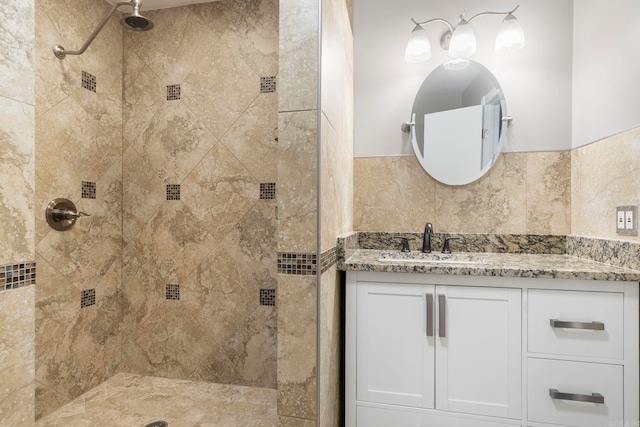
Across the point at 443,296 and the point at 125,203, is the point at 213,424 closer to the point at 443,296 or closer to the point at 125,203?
the point at 443,296

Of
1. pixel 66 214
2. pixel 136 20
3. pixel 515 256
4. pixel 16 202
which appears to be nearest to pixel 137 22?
pixel 136 20

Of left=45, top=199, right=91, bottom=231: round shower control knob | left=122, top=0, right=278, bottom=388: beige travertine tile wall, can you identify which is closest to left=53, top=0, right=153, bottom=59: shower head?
left=122, top=0, right=278, bottom=388: beige travertine tile wall

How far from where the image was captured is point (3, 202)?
3.09 ft

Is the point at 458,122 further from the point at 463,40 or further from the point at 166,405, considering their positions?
the point at 166,405

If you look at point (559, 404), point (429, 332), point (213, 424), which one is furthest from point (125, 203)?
point (559, 404)

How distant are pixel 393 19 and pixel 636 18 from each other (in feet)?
3.85

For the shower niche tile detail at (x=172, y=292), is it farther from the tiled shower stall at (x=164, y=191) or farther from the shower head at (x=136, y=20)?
the shower head at (x=136, y=20)

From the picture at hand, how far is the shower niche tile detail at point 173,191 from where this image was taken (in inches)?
84.7

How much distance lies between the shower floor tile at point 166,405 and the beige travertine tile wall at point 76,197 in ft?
0.35

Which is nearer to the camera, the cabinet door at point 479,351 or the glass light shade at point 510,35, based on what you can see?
the cabinet door at point 479,351

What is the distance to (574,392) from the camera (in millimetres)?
1399

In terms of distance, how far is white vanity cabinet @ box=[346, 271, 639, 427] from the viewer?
1381mm

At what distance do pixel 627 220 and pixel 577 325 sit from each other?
1.71 ft

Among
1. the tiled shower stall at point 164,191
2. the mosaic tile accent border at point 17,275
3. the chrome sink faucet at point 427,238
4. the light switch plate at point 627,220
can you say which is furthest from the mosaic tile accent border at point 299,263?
the light switch plate at point 627,220
